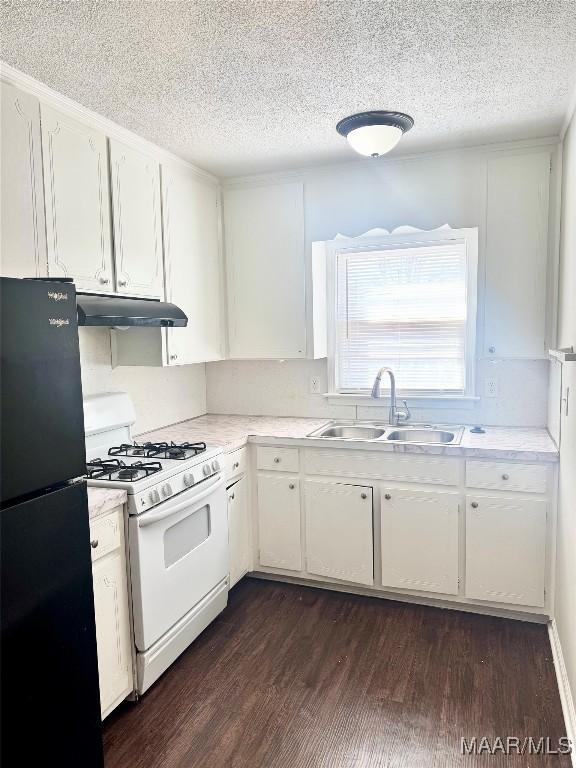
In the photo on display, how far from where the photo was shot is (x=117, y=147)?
2.61 metres

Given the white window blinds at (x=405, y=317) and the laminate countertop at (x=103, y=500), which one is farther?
the white window blinds at (x=405, y=317)

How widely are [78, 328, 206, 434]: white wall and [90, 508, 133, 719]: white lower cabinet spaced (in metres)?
0.97

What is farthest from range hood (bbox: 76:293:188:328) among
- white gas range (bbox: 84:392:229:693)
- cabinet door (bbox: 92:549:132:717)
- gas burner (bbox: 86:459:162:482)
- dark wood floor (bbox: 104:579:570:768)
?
dark wood floor (bbox: 104:579:570:768)

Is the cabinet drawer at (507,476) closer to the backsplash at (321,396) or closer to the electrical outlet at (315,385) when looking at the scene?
the backsplash at (321,396)

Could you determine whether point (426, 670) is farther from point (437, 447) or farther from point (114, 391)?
point (114, 391)

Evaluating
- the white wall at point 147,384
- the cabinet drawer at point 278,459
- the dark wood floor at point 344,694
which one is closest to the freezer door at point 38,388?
the dark wood floor at point 344,694

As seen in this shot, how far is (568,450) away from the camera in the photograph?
222cm

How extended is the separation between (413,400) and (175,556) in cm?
172

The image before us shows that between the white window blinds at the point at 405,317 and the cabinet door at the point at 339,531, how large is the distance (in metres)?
0.80

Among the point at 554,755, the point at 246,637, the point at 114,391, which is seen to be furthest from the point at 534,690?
the point at 114,391

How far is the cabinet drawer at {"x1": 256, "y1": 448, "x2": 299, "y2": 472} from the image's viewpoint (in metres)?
3.12

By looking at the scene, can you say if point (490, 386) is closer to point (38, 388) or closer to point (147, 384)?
point (147, 384)

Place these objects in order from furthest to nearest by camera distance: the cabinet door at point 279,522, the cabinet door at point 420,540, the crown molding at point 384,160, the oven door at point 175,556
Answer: the cabinet door at point 279,522, the crown molding at point 384,160, the cabinet door at point 420,540, the oven door at point 175,556

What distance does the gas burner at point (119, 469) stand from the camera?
7.54 ft
